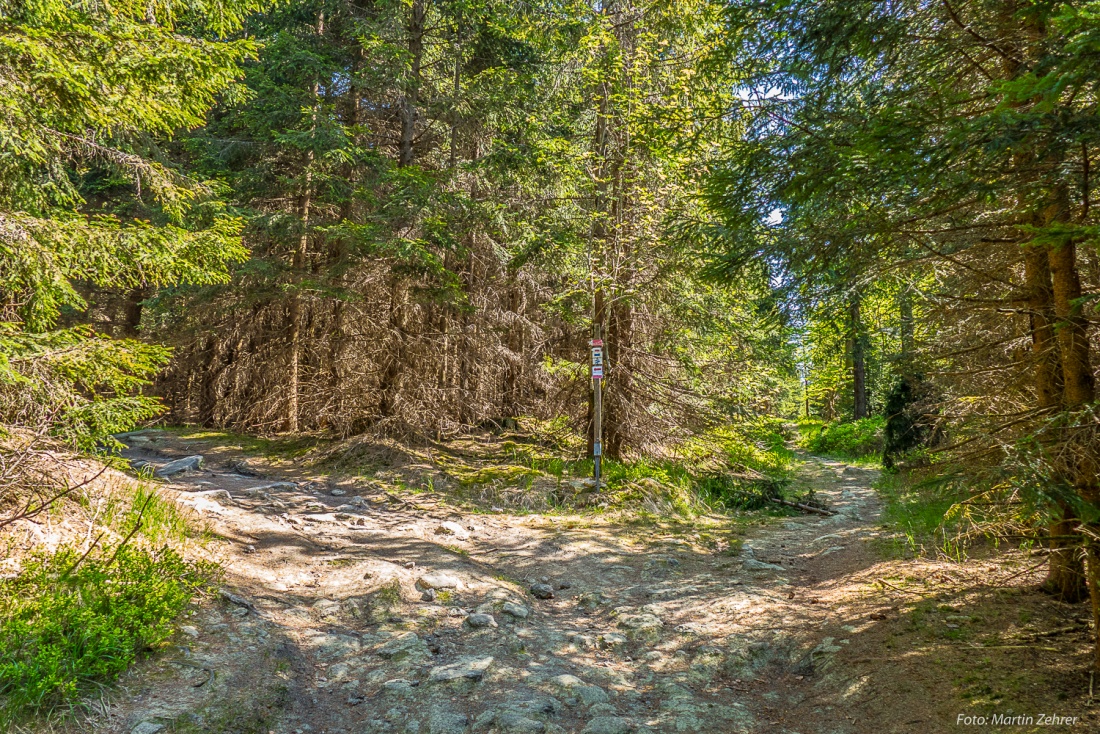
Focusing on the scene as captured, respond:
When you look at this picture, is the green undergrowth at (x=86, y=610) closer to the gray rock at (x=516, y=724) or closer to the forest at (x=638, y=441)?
the forest at (x=638, y=441)

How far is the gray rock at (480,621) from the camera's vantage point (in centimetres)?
477

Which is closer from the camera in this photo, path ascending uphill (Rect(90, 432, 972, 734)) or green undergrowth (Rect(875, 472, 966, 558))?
path ascending uphill (Rect(90, 432, 972, 734))

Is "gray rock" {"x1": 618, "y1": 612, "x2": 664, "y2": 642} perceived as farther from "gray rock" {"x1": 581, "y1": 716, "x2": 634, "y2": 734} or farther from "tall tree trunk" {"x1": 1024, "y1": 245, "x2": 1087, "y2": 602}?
"tall tree trunk" {"x1": 1024, "y1": 245, "x2": 1087, "y2": 602}

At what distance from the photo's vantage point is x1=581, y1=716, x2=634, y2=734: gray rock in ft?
11.3

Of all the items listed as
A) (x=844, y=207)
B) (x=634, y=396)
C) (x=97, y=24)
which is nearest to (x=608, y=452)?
(x=634, y=396)

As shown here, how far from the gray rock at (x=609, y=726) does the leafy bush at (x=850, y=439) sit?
18.8 metres

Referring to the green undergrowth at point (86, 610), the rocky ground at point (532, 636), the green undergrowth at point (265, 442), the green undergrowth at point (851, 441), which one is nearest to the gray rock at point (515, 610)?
the rocky ground at point (532, 636)

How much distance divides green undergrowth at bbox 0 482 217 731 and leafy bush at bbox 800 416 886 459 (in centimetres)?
2054

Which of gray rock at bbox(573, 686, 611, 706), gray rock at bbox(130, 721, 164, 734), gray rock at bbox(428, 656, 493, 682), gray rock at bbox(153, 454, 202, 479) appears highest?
gray rock at bbox(153, 454, 202, 479)

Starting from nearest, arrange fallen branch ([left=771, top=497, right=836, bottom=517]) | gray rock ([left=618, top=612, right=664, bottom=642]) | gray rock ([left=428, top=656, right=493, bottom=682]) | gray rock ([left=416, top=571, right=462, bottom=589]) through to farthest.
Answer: gray rock ([left=428, top=656, right=493, bottom=682]), gray rock ([left=618, top=612, right=664, bottom=642]), gray rock ([left=416, top=571, right=462, bottom=589]), fallen branch ([left=771, top=497, right=836, bottom=517])

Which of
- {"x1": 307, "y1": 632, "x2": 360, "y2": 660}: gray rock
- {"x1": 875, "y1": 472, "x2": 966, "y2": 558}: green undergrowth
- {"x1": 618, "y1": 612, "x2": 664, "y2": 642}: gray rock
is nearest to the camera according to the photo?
{"x1": 307, "y1": 632, "x2": 360, "y2": 660}: gray rock

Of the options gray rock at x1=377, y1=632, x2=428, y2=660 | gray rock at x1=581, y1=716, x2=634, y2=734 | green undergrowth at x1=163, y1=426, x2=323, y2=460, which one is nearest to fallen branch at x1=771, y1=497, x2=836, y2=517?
gray rock at x1=581, y1=716, x2=634, y2=734

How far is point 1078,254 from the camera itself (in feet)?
15.2

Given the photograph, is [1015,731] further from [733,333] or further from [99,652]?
[733,333]
